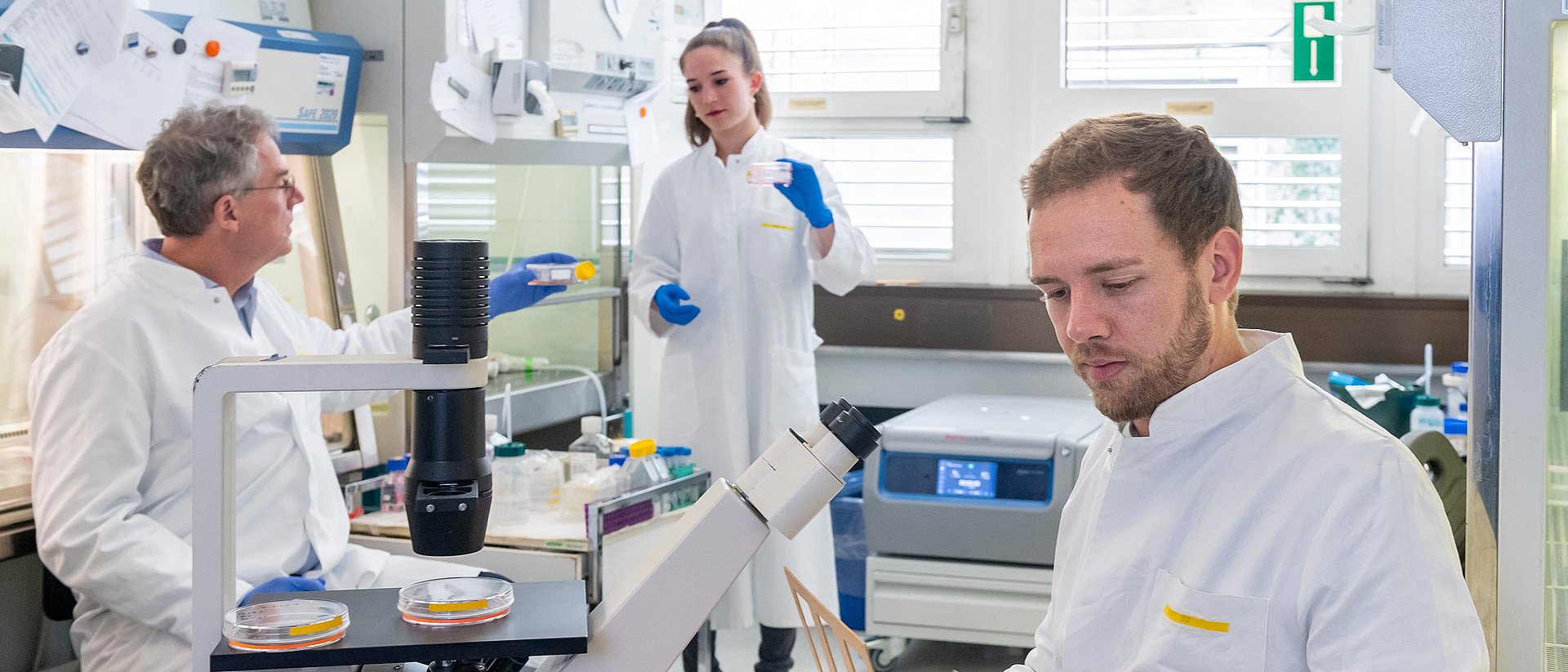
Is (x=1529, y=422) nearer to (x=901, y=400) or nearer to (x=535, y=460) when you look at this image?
(x=535, y=460)

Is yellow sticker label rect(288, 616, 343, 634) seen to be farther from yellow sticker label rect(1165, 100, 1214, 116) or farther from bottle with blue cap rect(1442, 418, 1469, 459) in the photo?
yellow sticker label rect(1165, 100, 1214, 116)

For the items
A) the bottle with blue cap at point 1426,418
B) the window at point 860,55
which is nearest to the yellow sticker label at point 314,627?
the bottle with blue cap at point 1426,418

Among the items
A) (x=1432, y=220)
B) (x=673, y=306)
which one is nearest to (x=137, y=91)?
(x=673, y=306)

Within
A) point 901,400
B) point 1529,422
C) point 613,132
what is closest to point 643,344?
point 613,132

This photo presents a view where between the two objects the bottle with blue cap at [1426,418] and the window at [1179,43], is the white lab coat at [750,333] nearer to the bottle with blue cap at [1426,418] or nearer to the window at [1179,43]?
the window at [1179,43]

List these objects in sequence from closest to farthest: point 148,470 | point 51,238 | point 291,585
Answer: point 291,585
point 148,470
point 51,238

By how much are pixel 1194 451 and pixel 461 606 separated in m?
0.65

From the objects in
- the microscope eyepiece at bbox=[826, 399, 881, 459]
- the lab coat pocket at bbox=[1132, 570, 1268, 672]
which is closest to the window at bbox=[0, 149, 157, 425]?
the microscope eyepiece at bbox=[826, 399, 881, 459]

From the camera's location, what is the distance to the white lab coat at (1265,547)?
3.34 ft

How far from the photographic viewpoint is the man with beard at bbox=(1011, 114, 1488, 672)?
3.50ft

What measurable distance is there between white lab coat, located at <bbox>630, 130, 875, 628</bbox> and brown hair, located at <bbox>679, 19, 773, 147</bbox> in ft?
0.38

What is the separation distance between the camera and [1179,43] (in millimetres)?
3520

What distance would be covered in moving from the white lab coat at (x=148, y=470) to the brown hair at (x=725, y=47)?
3.96 ft

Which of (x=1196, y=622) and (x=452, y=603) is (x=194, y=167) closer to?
(x=452, y=603)
